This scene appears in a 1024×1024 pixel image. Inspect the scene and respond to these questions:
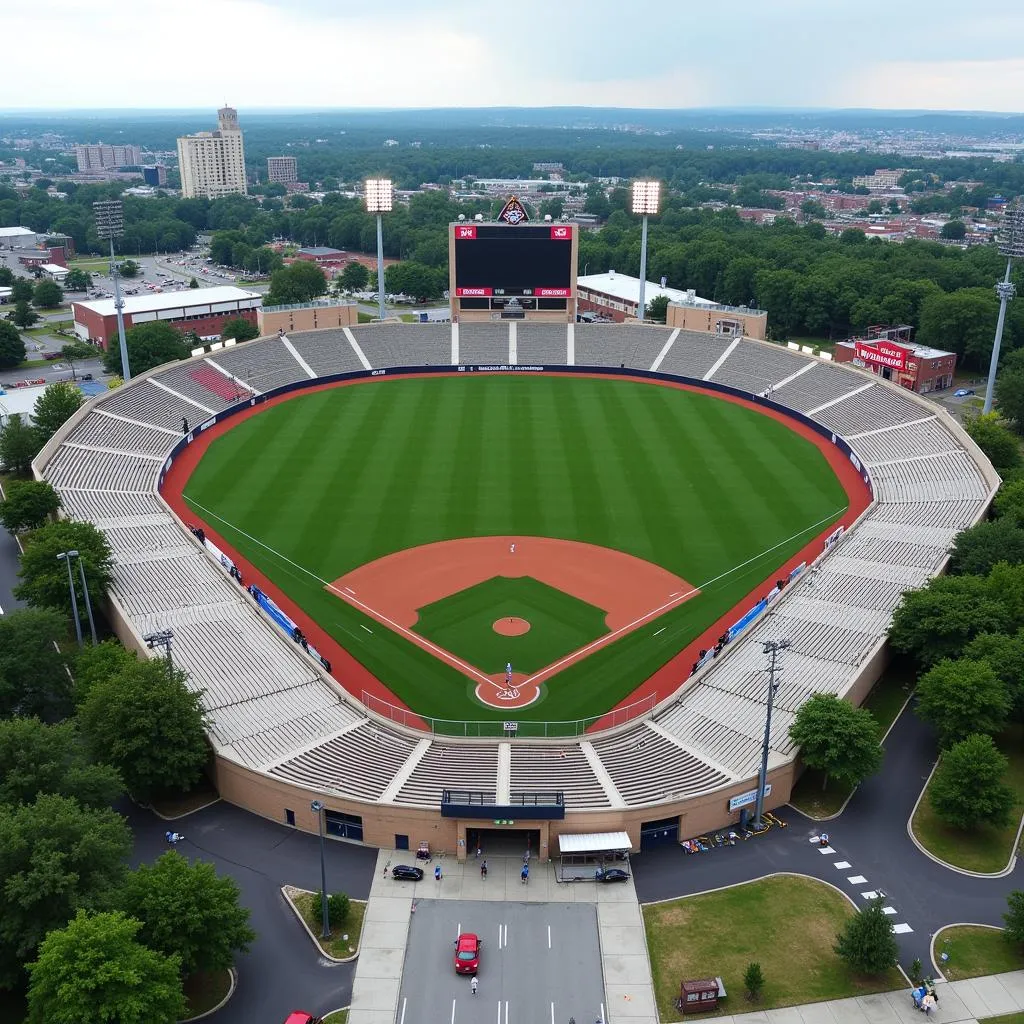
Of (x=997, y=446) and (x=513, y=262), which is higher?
(x=513, y=262)

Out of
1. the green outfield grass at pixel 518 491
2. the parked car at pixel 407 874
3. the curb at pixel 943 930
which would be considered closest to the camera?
the curb at pixel 943 930

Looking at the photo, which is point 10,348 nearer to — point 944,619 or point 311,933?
point 311,933

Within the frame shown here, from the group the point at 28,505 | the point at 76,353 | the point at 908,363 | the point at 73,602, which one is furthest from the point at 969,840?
the point at 76,353

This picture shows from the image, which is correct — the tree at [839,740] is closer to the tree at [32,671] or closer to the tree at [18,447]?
the tree at [32,671]

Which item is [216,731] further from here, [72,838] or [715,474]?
[715,474]

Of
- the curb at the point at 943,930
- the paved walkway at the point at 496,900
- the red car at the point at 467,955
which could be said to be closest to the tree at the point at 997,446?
the curb at the point at 943,930

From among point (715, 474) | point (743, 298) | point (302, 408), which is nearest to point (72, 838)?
point (715, 474)
